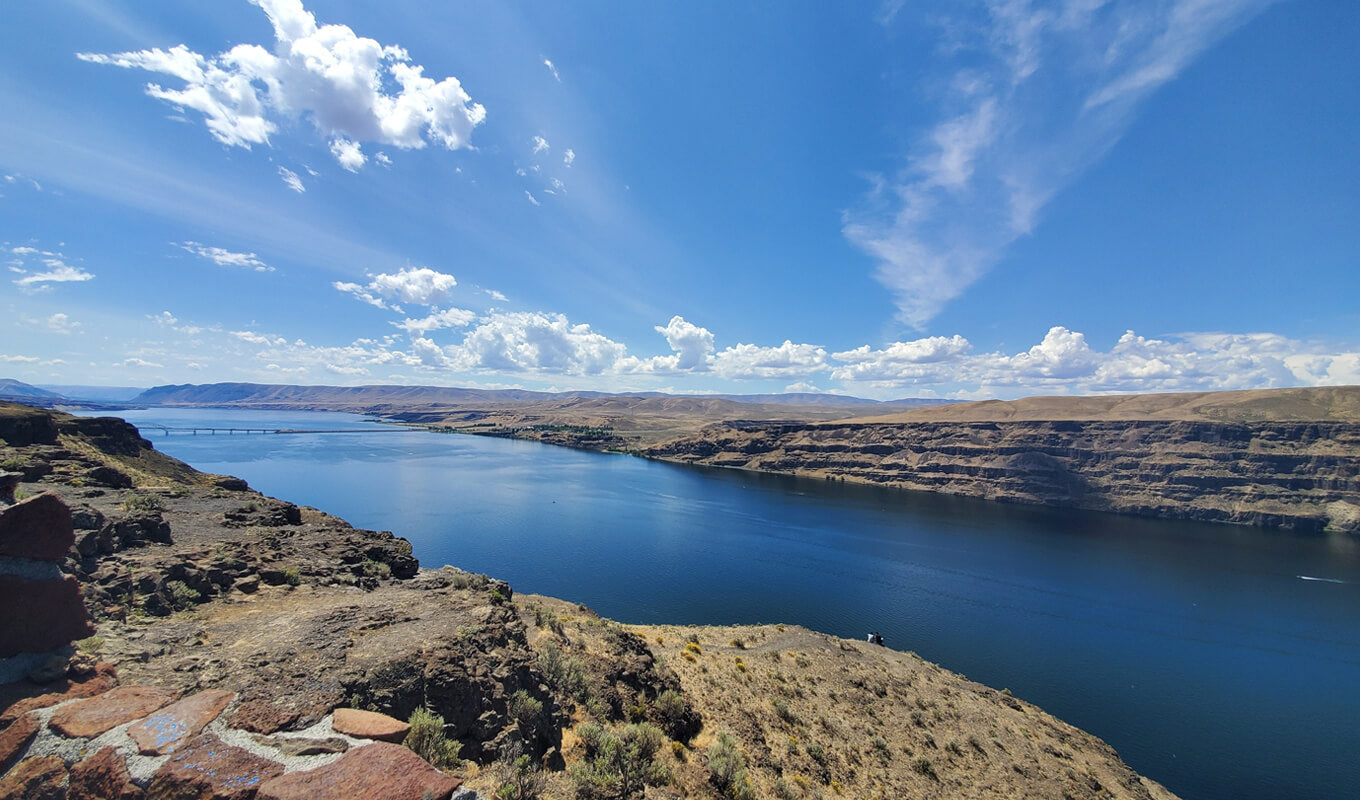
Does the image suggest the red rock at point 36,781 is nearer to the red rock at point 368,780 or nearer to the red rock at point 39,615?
the red rock at point 368,780

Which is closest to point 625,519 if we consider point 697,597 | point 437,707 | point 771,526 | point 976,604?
point 771,526

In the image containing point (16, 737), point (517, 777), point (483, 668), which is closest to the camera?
point (16, 737)

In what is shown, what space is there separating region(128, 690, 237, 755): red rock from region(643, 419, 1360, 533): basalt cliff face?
148 metres

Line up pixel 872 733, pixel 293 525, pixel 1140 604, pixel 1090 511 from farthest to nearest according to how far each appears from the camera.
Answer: pixel 1090 511 → pixel 1140 604 → pixel 293 525 → pixel 872 733

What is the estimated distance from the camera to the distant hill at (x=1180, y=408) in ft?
396

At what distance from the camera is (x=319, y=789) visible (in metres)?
6.80

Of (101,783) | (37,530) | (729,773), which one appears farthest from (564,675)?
(37,530)

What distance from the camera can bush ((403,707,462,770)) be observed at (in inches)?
389

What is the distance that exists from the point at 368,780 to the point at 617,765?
7.98 m

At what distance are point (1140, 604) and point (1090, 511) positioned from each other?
7072cm

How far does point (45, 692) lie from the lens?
843 cm

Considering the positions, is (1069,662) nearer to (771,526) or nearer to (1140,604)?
(1140,604)

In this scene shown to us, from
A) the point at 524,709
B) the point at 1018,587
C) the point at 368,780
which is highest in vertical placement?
the point at 368,780

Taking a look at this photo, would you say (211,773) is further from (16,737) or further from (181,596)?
(181,596)
